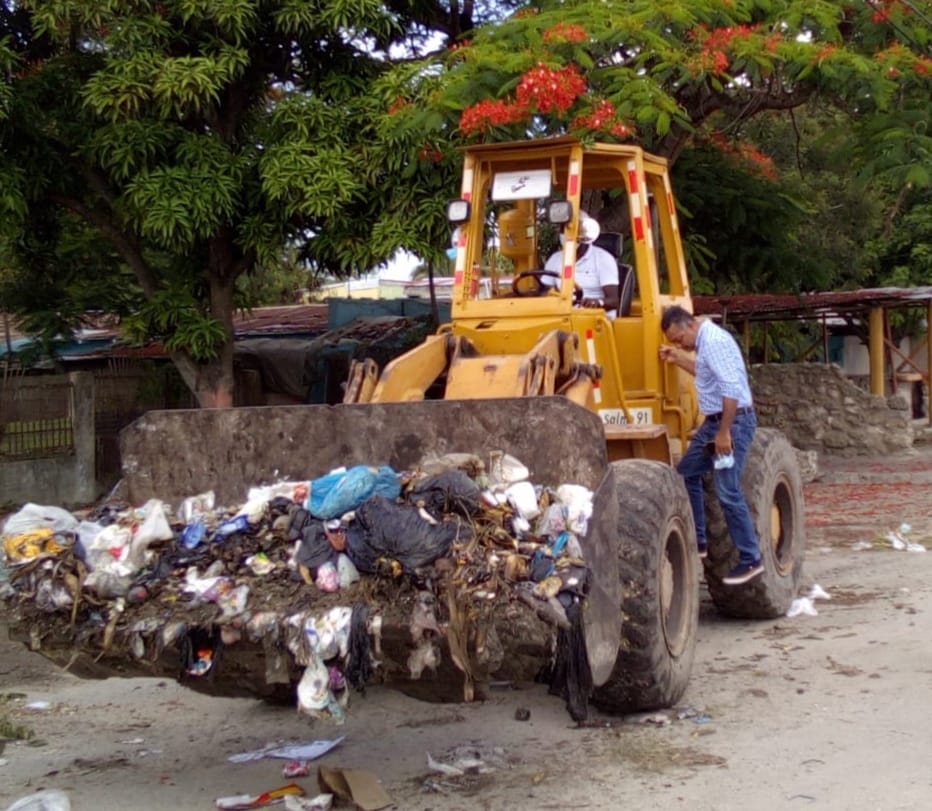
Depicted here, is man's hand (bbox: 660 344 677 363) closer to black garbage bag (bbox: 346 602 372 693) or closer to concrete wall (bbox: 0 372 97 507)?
black garbage bag (bbox: 346 602 372 693)

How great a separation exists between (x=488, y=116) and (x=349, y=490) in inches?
225

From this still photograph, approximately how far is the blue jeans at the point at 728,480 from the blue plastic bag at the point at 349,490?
112 inches

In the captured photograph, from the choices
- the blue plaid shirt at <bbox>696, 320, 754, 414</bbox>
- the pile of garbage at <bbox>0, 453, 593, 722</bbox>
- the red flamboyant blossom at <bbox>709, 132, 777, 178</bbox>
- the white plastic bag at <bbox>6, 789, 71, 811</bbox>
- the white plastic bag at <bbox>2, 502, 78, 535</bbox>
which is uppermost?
the red flamboyant blossom at <bbox>709, 132, 777, 178</bbox>

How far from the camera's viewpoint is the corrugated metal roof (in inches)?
792

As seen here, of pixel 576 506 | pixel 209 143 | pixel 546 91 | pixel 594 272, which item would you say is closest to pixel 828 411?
pixel 546 91

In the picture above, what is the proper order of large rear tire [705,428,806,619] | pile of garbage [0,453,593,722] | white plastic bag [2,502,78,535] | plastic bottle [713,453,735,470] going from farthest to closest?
large rear tire [705,428,806,619], plastic bottle [713,453,735,470], white plastic bag [2,502,78,535], pile of garbage [0,453,593,722]

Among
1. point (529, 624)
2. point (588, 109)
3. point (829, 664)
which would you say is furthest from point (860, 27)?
point (529, 624)

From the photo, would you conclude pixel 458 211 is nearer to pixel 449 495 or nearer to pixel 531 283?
pixel 531 283

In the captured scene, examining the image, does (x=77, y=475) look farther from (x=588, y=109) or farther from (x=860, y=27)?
(x=860, y=27)

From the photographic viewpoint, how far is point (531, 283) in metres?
7.31

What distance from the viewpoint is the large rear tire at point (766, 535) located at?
A: 7734mm

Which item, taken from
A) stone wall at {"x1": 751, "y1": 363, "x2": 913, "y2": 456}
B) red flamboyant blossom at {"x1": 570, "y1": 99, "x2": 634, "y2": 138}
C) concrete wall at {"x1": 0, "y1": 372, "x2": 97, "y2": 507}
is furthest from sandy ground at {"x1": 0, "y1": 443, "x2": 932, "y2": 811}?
stone wall at {"x1": 751, "y1": 363, "x2": 913, "y2": 456}

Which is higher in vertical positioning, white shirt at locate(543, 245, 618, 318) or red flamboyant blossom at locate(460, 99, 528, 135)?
red flamboyant blossom at locate(460, 99, 528, 135)

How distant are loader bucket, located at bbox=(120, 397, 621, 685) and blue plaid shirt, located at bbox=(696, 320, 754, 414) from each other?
210 centimetres
